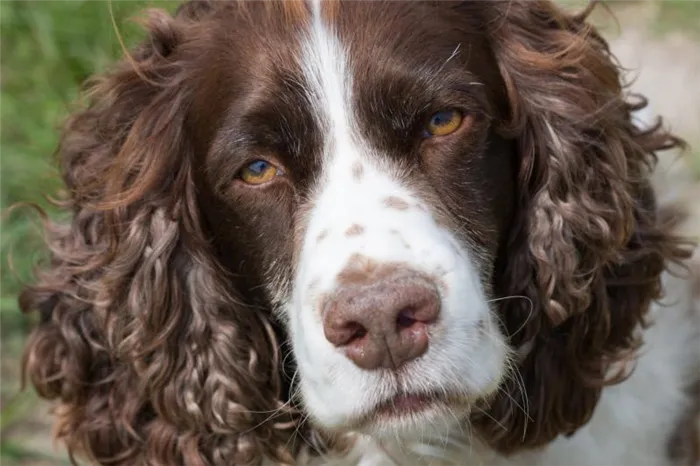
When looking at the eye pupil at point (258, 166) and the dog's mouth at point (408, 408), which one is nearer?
the dog's mouth at point (408, 408)

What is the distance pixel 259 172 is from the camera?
101 inches

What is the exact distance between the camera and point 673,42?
4.84 meters

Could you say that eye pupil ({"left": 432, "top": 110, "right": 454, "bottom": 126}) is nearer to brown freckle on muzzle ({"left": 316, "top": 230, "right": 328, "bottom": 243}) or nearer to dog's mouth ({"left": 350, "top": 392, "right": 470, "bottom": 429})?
brown freckle on muzzle ({"left": 316, "top": 230, "right": 328, "bottom": 243})

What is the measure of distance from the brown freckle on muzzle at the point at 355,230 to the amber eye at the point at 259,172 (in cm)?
28

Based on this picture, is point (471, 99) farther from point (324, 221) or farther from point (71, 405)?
point (71, 405)

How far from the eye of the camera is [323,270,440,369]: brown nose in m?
2.22

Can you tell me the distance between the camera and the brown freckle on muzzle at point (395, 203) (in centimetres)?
241

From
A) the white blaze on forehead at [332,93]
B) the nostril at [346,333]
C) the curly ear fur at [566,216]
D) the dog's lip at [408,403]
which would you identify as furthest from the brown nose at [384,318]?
the curly ear fur at [566,216]

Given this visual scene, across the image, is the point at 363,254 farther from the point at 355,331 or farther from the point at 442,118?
the point at 442,118

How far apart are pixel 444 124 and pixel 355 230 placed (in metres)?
0.37

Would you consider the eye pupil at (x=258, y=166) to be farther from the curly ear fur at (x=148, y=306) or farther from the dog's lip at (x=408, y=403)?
the dog's lip at (x=408, y=403)

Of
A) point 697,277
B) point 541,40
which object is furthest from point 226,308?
point 697,277

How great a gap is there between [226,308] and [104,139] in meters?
0.56

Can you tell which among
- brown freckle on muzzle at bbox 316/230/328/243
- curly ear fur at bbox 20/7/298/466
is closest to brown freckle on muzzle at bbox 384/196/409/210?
brown freckle on muzzle at bbox 316/230/328/243
